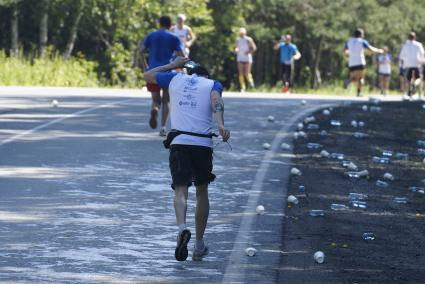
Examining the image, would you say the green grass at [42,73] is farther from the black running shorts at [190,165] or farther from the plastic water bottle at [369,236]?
the black running shorts at [190,165]

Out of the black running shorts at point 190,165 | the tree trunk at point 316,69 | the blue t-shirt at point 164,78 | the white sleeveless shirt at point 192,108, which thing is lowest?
the tree trunk at point 316,69

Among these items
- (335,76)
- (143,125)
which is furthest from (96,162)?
(335,76)

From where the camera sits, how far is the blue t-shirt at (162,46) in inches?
673

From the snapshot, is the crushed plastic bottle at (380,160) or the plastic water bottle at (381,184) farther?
the crushed plastic bottle at (380,160)

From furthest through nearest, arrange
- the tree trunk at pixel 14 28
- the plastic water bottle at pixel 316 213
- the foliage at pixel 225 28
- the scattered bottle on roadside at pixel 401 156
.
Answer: the foliage at pixel 225 28 → the tree trunk at pixel 14 28 → the scattered bottle on roadside at pixel 401 156 → the plastic water bottle at pixel 316 213

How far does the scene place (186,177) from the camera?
29.7 feet

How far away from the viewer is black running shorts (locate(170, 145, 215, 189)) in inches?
356

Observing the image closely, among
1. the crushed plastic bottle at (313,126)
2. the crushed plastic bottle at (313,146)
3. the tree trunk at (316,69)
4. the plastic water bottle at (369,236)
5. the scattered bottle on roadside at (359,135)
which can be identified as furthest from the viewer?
the tree trunk at (316,69)

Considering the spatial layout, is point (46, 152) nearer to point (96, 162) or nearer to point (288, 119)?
point (96, 162)

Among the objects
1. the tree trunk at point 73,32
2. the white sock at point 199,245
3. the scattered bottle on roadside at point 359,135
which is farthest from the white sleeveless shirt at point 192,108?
the tree trunk at point 73,32

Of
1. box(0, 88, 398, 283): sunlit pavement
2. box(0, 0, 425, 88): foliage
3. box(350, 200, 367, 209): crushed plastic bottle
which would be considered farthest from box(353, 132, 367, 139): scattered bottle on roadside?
box(0, 0, 425, 88): foliage

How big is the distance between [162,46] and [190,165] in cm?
821

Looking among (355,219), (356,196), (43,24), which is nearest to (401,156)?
(356,196)

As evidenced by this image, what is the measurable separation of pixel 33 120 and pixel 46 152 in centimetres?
420
